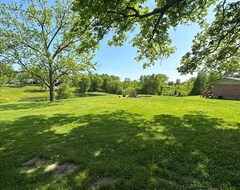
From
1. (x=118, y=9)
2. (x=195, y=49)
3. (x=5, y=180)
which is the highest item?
(x=118, y=9)

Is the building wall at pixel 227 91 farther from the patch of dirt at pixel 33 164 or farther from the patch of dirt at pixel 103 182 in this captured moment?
the patch of dirt at pixel 33 164

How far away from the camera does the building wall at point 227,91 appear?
76.3ft

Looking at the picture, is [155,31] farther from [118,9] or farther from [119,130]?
[119,130]

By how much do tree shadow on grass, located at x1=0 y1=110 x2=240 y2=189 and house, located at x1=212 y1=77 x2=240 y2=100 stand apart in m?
20.4

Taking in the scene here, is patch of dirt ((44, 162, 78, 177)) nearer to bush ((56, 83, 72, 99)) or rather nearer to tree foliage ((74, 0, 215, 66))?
tree foliage ((74, 0, 215, 66))

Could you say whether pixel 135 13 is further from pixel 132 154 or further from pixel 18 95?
pixel 18 95

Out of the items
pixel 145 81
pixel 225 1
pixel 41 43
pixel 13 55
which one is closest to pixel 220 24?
pixel 225 1

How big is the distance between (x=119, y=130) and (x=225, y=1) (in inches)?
263

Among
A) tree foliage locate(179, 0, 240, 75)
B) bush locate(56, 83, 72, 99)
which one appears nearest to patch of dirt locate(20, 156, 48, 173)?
tree foliage locate(179, 0, 240, 75)

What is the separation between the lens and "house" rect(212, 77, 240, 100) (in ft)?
76.2

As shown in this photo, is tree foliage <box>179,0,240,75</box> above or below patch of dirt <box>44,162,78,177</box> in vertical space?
above

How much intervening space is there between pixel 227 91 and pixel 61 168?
25975mm

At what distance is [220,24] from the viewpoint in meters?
7.25

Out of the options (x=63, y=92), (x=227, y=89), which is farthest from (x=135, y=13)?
(x=63, y=92)
